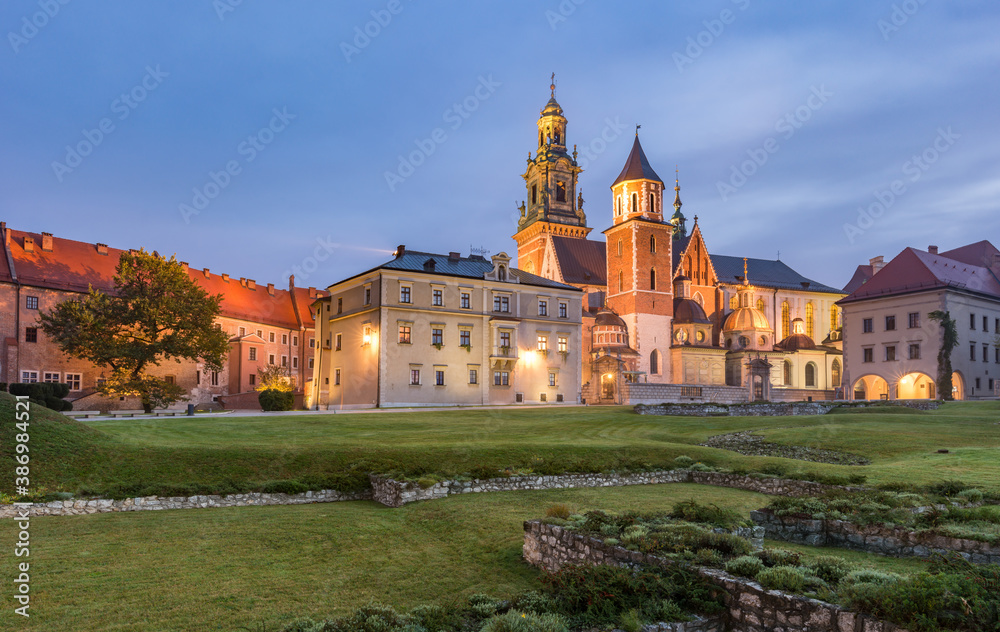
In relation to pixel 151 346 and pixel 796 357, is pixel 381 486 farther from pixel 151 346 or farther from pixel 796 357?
pixel 796 357

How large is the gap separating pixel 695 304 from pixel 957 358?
30.1 m

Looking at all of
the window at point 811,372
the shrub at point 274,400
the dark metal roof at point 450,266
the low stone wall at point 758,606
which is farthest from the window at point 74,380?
the window at point 811,372

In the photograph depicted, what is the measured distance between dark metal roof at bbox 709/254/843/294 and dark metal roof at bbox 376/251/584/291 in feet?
150

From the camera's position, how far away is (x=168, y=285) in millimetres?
Answer: 49750

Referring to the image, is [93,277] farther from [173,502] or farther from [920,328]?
[920,328]

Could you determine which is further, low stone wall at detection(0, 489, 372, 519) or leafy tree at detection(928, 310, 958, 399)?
→ leafy tree at detection(928, 310, 958, 399)

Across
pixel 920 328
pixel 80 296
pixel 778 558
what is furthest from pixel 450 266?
pixel 778 558

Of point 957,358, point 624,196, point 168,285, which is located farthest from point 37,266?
point 957,358

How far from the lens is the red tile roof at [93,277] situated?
54344 mm

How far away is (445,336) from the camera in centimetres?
5347

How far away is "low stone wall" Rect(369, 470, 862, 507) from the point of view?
17531 millimetres

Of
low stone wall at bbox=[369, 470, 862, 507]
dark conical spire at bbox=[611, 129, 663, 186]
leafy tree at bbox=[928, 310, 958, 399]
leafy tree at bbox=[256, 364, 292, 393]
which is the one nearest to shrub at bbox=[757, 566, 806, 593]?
low stone wall at bbox=[369, 470, 862, 507]

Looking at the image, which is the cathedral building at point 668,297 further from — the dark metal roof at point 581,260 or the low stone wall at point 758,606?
the low stone wall at point 758,606

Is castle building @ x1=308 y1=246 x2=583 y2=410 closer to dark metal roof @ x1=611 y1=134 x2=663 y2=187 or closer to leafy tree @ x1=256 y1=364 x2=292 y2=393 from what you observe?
leafy tree @ x1=256 y1=364 x2=292 y2=393
